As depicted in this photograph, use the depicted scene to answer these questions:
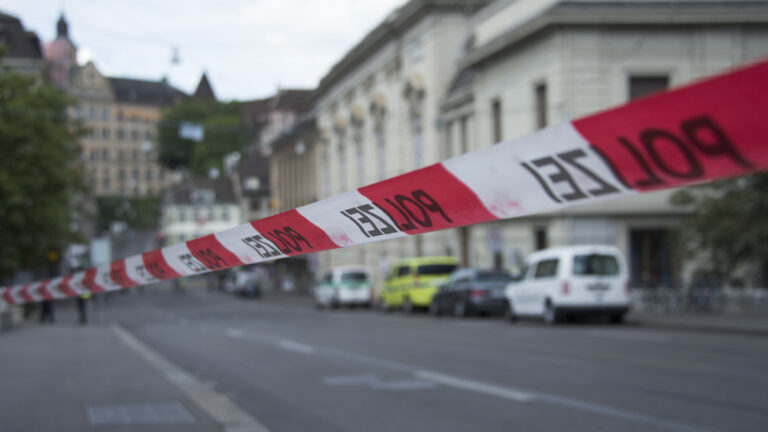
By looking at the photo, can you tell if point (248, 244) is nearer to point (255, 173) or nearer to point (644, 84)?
point (644, 84)

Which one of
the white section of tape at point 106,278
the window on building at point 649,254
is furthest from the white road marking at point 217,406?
the window on building at point 649,254

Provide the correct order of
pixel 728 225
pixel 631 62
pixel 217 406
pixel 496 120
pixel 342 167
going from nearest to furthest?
1. pixel 217 406
2. pixel 728 225
3. pixel 631 62
4. pixel 496 120
5. pixel 342 167

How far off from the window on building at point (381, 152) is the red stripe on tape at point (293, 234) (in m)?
47.4

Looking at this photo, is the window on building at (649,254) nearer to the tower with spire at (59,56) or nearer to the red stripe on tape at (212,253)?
the red stripe on tape at (212,253)

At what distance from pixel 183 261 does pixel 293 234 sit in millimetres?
1926

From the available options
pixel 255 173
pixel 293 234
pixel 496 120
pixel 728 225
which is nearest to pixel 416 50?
pixel 496 120

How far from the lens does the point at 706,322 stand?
70.9ft

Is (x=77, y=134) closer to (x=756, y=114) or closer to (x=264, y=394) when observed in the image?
(x=264, y=394)

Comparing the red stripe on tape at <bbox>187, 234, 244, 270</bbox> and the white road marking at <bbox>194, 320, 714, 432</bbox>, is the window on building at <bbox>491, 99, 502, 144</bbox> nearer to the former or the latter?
the white road marking at <bbox>194, 320, 714, 432</bbox>

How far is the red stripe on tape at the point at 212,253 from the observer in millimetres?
4887

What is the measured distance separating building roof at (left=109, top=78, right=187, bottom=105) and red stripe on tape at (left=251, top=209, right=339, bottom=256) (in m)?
155

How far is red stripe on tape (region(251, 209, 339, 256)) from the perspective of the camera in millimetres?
3828

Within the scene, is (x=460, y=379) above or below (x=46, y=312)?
below

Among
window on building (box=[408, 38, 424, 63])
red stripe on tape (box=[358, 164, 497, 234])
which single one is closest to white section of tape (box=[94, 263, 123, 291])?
red stripe on tape (box=[358, 164, 497, 234])
